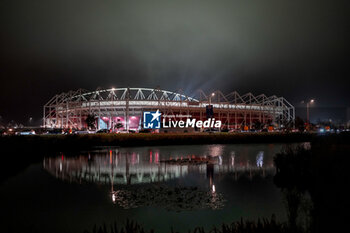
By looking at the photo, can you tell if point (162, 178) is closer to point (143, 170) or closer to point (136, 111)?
point (143, 170)

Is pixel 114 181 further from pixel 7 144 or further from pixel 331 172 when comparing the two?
pixel 7 144

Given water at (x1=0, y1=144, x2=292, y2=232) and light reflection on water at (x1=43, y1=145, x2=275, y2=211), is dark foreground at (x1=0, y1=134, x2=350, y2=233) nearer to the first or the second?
water at (x1=0, y1=144, x2=292, y2=232)

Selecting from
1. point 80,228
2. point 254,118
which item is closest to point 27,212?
point 80,228

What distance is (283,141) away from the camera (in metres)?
35.0

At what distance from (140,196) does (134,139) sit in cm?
2096

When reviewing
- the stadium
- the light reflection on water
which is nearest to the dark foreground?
the light reflection on water

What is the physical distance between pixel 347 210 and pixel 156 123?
51465mm

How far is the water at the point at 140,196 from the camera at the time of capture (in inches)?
300

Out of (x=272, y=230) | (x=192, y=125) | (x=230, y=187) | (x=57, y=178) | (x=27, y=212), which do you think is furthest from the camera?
(x=192, y=125)

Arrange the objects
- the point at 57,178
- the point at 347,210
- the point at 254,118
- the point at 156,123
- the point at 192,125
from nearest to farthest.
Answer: the point at 347,210 → the point at 57,178 → the point at 156,123 → the point at 192,125 → the point at 254,118

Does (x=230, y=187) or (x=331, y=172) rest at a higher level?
(x=331, y=172)

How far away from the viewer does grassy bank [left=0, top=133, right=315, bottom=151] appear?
84.0 ft

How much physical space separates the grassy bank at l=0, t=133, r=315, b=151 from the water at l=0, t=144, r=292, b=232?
10.3m

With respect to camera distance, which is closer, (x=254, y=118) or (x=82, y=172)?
(x=82, y=172)
